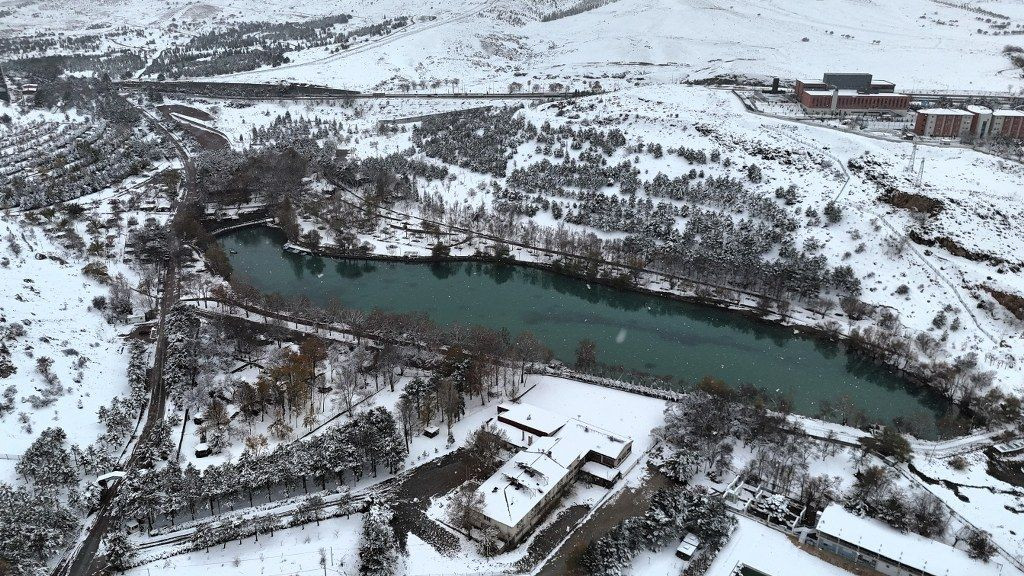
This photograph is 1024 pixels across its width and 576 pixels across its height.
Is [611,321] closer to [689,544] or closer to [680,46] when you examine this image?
[689,544]

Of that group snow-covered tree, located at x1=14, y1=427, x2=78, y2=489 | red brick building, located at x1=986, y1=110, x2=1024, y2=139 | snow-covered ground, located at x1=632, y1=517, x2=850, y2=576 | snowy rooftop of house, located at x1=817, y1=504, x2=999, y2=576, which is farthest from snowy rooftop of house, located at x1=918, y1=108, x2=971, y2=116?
snow-covered tree, located at x1=14, y1=427, x2=78, y2=489

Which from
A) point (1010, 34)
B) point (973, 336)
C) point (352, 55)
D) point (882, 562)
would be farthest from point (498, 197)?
point (1010, 34)

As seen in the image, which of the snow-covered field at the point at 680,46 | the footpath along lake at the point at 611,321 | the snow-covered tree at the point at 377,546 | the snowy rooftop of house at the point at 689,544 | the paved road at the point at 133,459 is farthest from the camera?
the snow-covered field at the point at 680,46

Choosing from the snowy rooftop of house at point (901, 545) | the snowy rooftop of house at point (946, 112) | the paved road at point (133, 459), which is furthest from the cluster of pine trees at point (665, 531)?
the snowy rooftop of house at point (946, 112)

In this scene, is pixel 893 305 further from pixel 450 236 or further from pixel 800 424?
pixel 450 236

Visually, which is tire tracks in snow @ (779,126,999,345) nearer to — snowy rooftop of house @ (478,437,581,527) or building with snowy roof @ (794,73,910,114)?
building with snowy roof @ (794,73,910,114)

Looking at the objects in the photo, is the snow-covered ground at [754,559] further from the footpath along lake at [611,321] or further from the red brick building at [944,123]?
the red brick building at [944,123]

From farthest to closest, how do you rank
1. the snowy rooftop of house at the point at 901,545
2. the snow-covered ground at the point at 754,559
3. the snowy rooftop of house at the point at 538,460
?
the snowy rooftop of house at the point at 538,460 → the snow-covered ground at the point at 754,559 → the snowy rooftop of house at the point at 901,545
